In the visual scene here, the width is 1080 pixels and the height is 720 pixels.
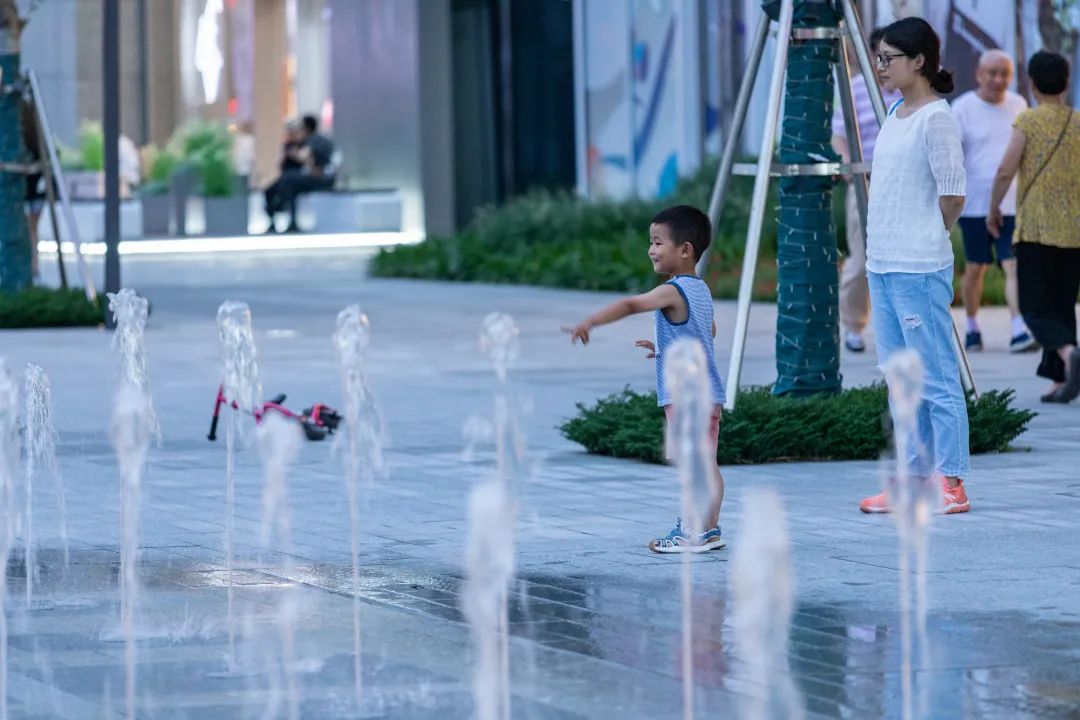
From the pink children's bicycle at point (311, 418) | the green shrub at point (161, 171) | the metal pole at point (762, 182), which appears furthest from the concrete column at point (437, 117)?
the metal pole at point (762, 182)

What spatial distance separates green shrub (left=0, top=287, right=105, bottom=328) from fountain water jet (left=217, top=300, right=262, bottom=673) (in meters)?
5.62

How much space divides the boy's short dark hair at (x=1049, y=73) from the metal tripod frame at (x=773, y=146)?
1.70 meters

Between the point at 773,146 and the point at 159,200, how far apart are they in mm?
27350

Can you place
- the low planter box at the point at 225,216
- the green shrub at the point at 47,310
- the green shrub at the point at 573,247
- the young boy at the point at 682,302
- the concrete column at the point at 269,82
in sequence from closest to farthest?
the young boy at the point at 682,302, the green shrub at the point at 47,310, the green shrub at the point at 573,247, the low planter box at the point at 225,216, the concrete column at the point at 269,82

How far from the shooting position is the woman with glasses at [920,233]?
789 centimetres

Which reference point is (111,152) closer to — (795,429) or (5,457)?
(795,429)

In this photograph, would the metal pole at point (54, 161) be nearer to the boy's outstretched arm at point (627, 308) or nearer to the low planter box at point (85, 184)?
the boy's outstretched arm at point (627, 308)

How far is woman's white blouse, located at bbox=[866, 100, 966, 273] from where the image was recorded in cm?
784

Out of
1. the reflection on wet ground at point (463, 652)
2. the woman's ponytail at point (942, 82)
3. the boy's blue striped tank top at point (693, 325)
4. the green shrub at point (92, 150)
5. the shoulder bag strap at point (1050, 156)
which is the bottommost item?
the reflection on wet ground at point (463, 652)

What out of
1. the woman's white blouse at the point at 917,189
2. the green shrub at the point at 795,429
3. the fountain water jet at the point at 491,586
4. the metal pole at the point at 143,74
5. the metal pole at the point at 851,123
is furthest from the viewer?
the metal pole at the point at 143,74

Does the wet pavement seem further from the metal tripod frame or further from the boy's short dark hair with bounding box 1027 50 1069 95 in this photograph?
the boy's short dark hair with bounding box 1027 50 1069 95

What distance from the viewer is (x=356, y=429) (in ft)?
35.6

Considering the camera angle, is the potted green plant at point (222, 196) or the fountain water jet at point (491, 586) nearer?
the fountain water jet at point (491, 586)

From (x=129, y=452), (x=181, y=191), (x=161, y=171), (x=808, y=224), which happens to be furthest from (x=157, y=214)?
(x=129, y=452)
